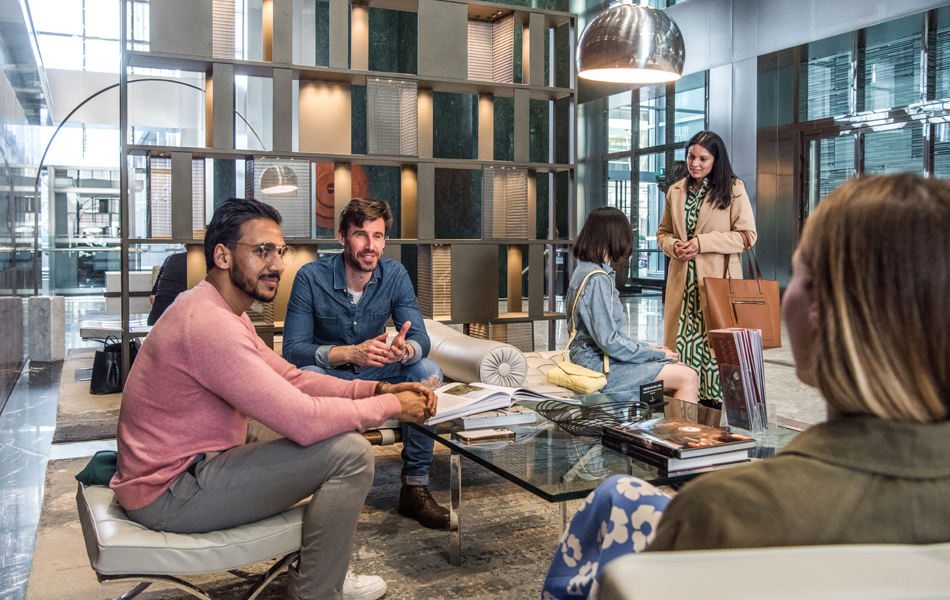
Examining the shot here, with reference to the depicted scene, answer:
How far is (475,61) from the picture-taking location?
4.86 metres

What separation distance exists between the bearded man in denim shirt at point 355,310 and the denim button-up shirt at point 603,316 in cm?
65

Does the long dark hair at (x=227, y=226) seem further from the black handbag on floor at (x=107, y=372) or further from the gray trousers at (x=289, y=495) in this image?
the black handbag on floor at (x=107, y=372)

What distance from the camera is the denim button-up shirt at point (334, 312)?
2.97 m

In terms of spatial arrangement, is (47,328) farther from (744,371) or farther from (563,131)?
(563,131)

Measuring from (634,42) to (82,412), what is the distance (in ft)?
12.3

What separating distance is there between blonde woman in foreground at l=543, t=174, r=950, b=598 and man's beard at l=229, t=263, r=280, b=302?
51.9 inches

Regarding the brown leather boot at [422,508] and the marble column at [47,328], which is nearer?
the brown leather boot at [422,508]

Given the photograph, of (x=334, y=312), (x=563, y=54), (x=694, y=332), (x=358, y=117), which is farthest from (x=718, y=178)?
(x=563, y=54)

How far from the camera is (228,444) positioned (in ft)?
5.81

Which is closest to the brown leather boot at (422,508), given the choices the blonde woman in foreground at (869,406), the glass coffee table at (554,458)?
the glass coffee table at (554,458)

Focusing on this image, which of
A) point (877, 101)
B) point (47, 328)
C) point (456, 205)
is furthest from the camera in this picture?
point (456, 205)

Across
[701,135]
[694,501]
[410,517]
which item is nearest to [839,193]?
[694,501]

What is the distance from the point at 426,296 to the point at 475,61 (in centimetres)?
156

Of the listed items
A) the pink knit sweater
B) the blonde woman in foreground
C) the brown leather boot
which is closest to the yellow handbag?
the brown leather boot
